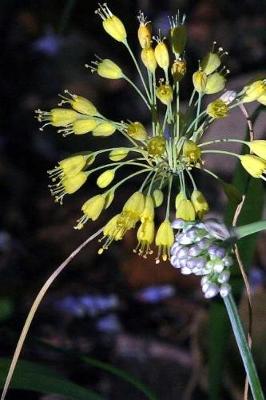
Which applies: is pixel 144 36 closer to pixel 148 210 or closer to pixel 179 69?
pixel 179 69

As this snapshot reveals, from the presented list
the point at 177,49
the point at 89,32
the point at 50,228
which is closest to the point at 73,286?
the point at 50,228

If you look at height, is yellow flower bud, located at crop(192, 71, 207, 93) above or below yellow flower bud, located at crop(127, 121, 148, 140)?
above

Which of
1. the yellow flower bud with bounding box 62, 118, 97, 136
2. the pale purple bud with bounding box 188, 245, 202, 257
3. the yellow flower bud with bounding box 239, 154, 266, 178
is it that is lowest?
the pale purple bud with bounding box 188, 245, 202, 257

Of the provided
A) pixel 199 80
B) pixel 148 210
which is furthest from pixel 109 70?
pixel 148 210

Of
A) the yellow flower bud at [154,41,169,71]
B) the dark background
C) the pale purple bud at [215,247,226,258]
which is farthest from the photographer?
the dark background

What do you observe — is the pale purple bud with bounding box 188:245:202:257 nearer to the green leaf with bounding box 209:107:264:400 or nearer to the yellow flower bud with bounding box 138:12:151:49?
the yellow flower bud with bounding box 138:12:151:49

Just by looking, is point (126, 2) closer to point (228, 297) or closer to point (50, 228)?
point (50, 228)

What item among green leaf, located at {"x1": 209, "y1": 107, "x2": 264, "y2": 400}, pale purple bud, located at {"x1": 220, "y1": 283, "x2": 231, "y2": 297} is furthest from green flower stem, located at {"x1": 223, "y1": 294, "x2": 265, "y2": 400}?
green leaf, located at {"x1": 209, "y1": 107, "x2": 264, "y2": 400}
